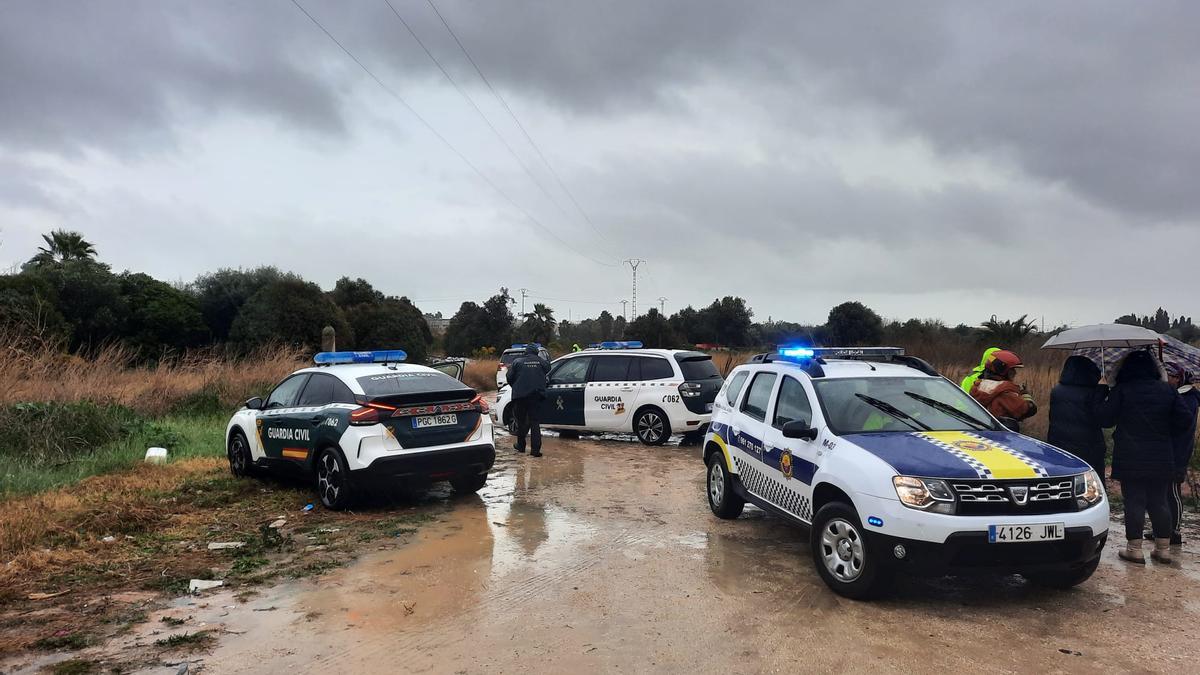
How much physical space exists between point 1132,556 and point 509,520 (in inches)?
216

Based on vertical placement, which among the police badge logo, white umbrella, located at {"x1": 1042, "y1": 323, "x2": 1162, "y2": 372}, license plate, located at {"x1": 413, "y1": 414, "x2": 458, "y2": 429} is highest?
white umbrella, located at {"x1": 1042, "y1": 323, "x2": 1162, "y2": 372}

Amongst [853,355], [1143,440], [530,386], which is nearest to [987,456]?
[1143,440]

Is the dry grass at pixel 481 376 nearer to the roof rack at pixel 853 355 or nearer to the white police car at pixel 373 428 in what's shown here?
A: the white police car at pixel 373 428

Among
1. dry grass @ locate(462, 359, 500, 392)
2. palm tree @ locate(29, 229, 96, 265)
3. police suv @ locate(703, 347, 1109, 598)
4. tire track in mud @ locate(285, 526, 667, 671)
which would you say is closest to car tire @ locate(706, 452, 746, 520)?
police suv @ locate(703, 347, 1109, 598)

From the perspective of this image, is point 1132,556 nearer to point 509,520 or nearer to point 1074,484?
point 1074,484

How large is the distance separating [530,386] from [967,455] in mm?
7494

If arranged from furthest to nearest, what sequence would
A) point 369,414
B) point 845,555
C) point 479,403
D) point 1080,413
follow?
1. point 479,403
2. point 369,414
3. point 1080,413
4. point 845,555

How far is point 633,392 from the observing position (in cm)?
1311

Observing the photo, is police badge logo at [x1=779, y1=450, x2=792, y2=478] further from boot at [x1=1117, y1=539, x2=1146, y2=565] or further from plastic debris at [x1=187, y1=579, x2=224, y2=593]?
plastic debris at [x1=187, y1=579, x2=224, y2=593]

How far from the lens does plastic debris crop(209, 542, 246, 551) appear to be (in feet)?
21.9

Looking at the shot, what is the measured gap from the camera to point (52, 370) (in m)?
13.3

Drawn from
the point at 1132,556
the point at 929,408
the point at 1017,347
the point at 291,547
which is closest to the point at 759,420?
the point at 929,408

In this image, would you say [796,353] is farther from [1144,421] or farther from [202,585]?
[202,585]

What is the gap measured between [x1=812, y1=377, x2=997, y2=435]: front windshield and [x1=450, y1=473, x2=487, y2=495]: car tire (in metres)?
4.09
